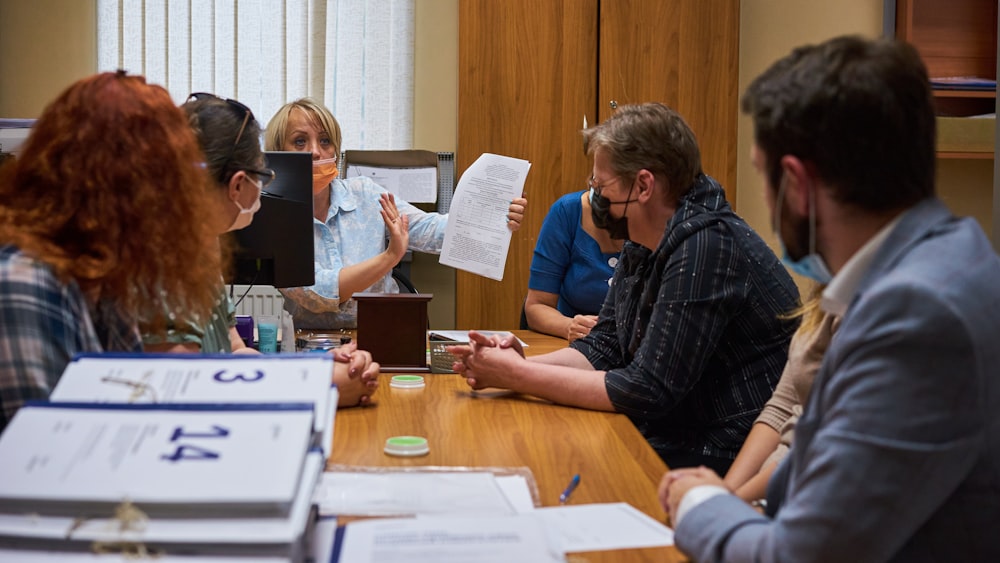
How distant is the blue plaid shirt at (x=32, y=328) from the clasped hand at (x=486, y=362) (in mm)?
928

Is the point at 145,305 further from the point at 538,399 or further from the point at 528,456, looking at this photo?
the point at 538,399

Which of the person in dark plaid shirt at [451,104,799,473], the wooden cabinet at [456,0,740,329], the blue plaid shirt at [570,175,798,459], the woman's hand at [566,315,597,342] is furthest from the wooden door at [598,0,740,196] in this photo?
the blue plaid shirt at [570,175,798,459]

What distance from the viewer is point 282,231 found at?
2223 millimetres

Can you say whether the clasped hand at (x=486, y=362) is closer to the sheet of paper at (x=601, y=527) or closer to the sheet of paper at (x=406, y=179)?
the sheet of paper at (x=601, y=527)

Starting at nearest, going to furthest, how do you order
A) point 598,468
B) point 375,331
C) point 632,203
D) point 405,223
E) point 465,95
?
point 598,468 < point 632,203 < point 375,331 < point 405,223 < point 465,95

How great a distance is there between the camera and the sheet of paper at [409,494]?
3.77 ft

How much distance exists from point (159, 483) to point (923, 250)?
0.73 meters

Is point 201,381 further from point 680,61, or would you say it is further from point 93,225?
point 680,61

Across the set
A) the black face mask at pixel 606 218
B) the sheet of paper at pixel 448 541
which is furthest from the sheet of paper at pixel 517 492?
the black face mask at pixel 606 218

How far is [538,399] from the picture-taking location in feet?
6.12

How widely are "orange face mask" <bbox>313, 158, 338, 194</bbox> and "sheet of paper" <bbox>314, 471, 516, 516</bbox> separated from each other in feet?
5.83

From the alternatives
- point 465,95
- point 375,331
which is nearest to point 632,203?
point 375,331

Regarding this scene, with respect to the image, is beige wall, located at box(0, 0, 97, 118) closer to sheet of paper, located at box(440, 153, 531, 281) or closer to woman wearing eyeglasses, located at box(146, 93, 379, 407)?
sheet of paper, located at box(440, 153, 531, 281)

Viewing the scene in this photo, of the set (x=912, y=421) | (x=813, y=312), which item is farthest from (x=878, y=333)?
(x=813, y=312)
